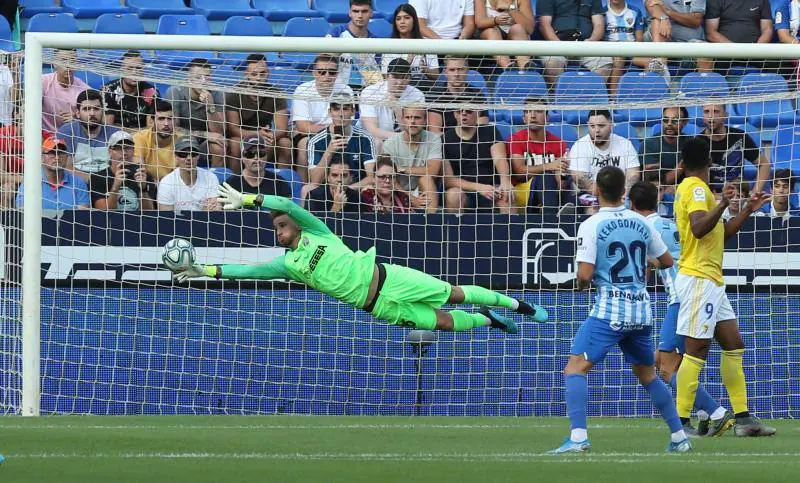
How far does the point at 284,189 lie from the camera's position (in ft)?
41.0

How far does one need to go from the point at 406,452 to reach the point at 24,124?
4.98 m

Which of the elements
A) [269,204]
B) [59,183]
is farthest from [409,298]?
[59,183]

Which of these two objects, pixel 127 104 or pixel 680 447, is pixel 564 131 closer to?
pixel 127 104

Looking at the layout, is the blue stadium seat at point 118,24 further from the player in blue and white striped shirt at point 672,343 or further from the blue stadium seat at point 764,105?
the player in blue and white striped shirt at point 672,343

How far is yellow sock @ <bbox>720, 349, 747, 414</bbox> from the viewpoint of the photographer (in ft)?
30.5

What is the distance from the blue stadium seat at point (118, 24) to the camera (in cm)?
1498

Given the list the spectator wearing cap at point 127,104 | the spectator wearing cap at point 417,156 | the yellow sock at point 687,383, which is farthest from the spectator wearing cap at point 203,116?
the yellow sock at point 687,383

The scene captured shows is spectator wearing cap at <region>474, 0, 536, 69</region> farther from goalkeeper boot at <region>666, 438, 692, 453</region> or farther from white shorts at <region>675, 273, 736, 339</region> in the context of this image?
goalkeeper boot at <region>666, 438, 692, 453</region>

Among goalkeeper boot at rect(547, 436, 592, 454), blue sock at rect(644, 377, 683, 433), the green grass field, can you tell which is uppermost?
blue sock at rect(644, 377, 683, 433)

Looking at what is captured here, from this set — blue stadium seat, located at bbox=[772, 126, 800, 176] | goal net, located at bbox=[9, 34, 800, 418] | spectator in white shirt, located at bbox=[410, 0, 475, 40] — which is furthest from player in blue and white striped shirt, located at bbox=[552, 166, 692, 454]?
spectator in white shirt, located at bbox=[410, 0, 475, 40]

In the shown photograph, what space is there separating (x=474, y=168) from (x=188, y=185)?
266cm

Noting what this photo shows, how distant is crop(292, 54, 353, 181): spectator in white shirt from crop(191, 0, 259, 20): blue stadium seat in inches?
159

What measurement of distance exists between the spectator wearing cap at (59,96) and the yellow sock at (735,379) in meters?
6.17

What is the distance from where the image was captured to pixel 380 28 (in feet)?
51.9
